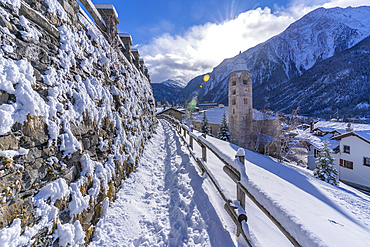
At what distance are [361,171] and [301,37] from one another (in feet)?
665

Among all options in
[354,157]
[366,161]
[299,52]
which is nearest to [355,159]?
[354,157]

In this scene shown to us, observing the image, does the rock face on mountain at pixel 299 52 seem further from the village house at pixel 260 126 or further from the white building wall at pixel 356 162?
the white building wall at pixel 356 162

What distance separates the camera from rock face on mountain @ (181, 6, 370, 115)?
419 ft

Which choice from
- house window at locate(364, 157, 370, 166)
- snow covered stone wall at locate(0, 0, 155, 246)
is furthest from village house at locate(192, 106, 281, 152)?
snow covered stone wall at locate(0, 0, 155, 246)

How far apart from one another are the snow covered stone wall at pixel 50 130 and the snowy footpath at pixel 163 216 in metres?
0.31

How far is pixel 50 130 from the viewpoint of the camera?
2002 millimetres

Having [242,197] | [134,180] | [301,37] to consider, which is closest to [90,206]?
[134,180]

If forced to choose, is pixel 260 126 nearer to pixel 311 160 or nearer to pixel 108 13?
pixel 311 160

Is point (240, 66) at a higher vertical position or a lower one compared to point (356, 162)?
higher

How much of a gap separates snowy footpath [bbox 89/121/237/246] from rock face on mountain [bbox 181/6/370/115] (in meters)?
128

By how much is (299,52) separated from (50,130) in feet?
678

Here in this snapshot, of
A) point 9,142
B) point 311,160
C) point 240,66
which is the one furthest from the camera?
point 240,66

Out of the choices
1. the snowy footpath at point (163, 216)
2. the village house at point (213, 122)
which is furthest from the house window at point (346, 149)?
the snowy footpath at point (163, 216)

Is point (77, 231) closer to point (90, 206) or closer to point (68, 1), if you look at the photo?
point (90, 206)
